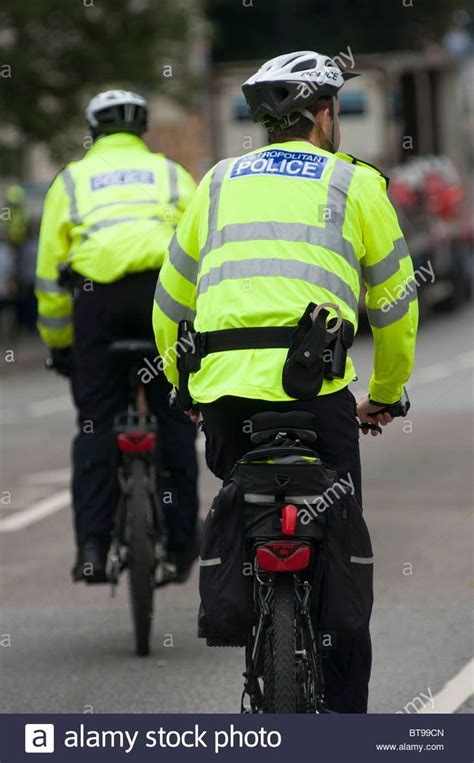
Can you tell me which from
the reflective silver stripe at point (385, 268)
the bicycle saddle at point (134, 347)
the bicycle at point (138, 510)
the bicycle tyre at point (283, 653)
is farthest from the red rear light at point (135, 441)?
the bicycle tyre at point (283, 653)

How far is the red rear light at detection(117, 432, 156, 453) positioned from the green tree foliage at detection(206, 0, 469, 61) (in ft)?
139

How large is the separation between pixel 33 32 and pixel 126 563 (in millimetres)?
18727

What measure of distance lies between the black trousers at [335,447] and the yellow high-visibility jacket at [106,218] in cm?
251

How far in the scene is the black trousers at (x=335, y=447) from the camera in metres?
4.84

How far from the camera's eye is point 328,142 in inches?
201

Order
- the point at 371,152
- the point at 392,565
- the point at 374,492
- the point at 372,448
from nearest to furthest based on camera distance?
the point at 392,565, the point at 374,492, the point at 372,448, the point at 371,152

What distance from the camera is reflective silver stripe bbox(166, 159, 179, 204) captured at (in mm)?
7535

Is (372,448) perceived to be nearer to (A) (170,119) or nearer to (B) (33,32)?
(B) (33,32)

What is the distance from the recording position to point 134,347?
7.33 meters

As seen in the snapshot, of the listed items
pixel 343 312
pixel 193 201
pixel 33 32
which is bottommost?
pixel 343 312

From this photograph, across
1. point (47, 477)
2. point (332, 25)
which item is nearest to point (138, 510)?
point (47, 477)

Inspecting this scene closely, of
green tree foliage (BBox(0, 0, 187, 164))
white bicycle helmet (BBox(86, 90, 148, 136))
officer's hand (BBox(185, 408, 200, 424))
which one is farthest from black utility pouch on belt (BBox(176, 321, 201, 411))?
green tree foliage (BBox(0, 0, 187, 164))
